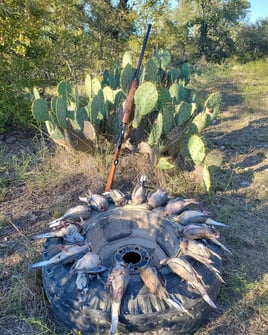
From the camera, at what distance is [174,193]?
3277 mm

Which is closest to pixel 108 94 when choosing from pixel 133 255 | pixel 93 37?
pixel 133 255

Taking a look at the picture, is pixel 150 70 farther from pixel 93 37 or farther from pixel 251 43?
pixel 251 43

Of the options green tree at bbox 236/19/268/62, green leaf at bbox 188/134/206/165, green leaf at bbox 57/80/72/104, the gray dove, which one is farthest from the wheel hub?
green tree at bbox 236/19/268/62

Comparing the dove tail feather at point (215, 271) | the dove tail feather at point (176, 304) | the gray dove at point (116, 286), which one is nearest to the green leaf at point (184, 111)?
the dove tail feather at point (215, 271)

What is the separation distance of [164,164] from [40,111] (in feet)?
4.20

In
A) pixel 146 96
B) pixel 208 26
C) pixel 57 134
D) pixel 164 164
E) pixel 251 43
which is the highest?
pixel 208 26

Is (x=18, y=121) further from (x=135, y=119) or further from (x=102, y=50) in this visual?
(x=102, y=50)

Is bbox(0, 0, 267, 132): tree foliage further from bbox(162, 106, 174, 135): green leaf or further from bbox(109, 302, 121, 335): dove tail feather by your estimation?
bbox(109, 302, 121, 335): dove tail feather

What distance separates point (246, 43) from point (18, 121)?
1055cm

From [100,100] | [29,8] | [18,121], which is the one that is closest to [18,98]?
[18,121]

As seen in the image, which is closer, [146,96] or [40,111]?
[146,96]

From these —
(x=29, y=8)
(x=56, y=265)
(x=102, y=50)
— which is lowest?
(x=56, y=265)

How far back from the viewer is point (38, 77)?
521cm

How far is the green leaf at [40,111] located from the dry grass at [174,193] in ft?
1.71
